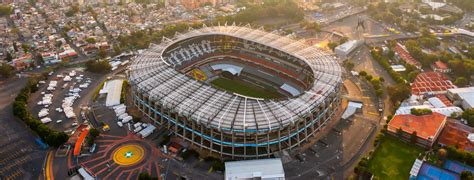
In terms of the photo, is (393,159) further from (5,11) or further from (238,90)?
(5,11)

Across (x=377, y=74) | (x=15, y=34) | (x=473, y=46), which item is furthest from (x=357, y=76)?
(x=15, y=34)

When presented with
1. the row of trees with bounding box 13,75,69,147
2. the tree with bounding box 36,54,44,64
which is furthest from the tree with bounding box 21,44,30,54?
the row of trees with bounding box 13,75,69,147

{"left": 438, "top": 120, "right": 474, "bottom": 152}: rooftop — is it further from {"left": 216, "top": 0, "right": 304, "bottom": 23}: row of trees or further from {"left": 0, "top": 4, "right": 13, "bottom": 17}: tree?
{"left": 0, "top": 4, "right": 13, "bottom": 17}: tree

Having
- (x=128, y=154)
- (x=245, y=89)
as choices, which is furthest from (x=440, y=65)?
(x=128, y=154)

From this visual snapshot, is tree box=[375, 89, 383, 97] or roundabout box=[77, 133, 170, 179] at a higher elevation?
tree box=[375, 89, 383, 97]

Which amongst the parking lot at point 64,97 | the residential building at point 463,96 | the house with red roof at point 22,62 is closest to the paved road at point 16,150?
the parking lot at point 64,97

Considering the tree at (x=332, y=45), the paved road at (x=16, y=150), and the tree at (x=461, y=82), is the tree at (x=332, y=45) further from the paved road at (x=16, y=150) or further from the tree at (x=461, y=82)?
the paved road at (x=16, y=150)
